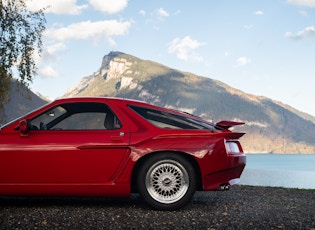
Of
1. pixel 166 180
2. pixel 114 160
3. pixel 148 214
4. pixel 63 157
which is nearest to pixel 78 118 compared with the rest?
pixel 63 157

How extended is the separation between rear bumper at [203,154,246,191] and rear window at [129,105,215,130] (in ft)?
1.86

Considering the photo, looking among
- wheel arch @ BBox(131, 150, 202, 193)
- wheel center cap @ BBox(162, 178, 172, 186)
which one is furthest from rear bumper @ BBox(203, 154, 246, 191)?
wheel center cap @ BBox(162, 178, 172, 186)

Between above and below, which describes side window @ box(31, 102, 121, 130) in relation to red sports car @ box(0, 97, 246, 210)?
above

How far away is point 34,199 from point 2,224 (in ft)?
7.31

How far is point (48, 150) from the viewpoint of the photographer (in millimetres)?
6027

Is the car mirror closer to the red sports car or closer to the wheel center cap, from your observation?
the red sports car

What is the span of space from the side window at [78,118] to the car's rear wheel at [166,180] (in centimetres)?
76

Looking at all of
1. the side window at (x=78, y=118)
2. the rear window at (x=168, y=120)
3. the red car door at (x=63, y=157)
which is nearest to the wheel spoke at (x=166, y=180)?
the red car door at (x=63, y=157)

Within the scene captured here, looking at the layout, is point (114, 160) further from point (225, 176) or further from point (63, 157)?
point (225, 176)

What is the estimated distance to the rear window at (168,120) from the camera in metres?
6.36

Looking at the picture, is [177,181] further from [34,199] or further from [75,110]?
[34,199]

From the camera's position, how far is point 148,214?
587cm

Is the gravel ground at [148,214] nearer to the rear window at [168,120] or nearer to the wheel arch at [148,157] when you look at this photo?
the wheel arch at [148,157]

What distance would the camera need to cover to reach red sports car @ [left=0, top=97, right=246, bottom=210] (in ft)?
19.8
